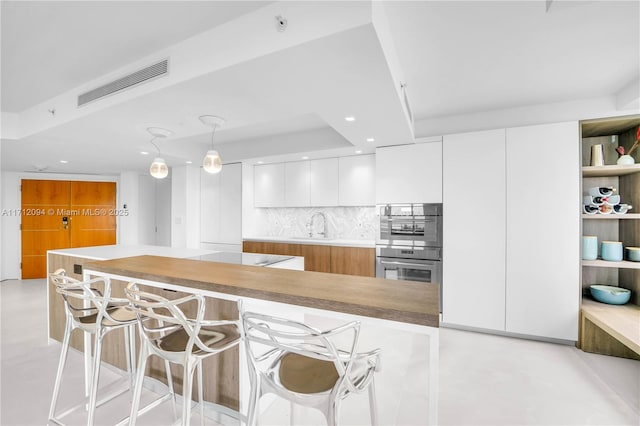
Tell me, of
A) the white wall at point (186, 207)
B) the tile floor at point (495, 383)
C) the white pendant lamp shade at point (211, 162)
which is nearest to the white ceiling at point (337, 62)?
the white pendant lamp shade at point (211, 162)

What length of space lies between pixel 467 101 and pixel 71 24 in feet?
11.0

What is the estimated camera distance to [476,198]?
324 centimetres

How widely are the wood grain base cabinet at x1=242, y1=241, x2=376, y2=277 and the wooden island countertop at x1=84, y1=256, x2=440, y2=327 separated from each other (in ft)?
7.65

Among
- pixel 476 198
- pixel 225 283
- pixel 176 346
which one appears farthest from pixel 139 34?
pixel 476 198

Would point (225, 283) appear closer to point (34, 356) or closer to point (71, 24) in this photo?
point (71, 24)

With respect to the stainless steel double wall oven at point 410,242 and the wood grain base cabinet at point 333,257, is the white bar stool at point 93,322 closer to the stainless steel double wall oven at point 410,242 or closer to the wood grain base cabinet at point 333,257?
the wood grain base cabinet at point 333,257

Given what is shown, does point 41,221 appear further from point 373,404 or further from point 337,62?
point 373,404

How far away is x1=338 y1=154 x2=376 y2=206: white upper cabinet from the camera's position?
4.14 meters

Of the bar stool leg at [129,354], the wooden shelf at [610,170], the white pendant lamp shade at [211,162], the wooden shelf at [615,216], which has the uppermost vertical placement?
the white pendant lamp shade at [211,162]

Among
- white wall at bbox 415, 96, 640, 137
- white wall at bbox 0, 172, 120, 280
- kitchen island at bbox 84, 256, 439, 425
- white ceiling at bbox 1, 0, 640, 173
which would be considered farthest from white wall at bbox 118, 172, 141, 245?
white wall at bbox 415, 96, 640, 137

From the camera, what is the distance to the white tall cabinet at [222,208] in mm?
4914

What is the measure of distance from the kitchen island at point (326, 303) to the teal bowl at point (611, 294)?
200cm

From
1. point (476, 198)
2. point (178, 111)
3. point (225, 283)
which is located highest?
point (178, 111)

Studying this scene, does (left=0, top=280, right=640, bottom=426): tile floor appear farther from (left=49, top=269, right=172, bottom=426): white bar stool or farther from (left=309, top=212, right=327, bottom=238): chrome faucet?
(left=309, top=212, right=327, bottom=238): chrome faucet
